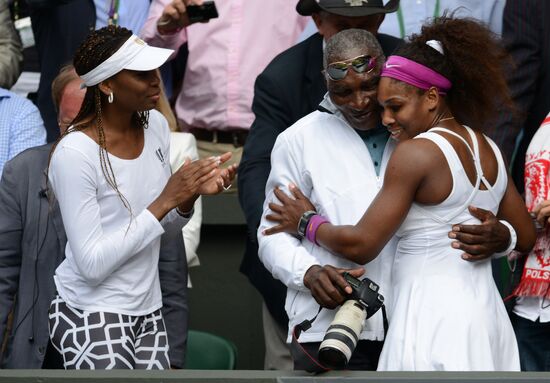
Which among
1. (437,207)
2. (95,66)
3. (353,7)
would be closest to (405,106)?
(437,207)

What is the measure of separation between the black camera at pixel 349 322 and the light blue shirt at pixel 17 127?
7.14 ft

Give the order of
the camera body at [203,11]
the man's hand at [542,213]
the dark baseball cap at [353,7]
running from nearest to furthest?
the man's hand at [542,213] < the dark baseball cap at [353,7] < the camera body at [203,11]

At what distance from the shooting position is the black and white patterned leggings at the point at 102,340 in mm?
4609

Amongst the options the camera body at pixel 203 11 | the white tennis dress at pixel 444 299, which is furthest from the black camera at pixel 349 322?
the camera body at pixel 203 11

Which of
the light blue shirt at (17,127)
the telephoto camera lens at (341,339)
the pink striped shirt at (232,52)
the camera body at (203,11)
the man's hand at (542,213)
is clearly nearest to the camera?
the telephoto camera lens at (341,339)

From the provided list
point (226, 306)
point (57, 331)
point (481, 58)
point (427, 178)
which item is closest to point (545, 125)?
point (481, 58)

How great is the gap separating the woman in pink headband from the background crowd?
7.1 inches

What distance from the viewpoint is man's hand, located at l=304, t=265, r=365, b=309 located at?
430cm

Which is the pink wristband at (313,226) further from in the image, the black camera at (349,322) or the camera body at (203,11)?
the camera body at (203,11)

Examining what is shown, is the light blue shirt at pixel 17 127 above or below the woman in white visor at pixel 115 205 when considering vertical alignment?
below

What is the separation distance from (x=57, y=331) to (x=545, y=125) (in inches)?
83.4

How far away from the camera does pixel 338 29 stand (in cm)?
536

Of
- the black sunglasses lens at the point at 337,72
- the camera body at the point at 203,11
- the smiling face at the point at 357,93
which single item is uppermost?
the black sunglasses lens at the point at 337,72

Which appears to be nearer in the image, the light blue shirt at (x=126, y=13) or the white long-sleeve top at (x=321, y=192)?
the white long-sleeve top at (x=321, y=192)
